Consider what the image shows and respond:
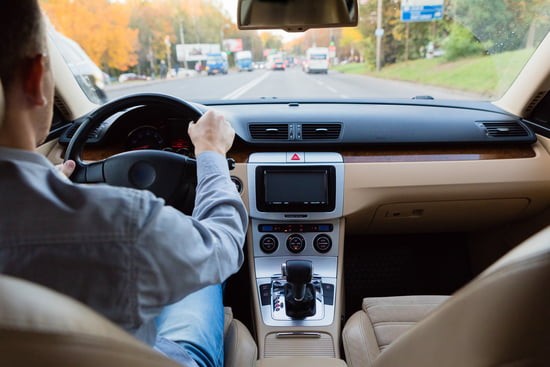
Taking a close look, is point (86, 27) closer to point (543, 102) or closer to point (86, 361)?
point (543, 102)

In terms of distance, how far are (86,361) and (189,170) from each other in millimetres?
1282

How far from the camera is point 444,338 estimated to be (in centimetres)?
93

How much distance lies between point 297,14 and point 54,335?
1.92m

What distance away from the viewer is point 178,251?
0.92 meters

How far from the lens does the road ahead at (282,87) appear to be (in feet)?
11.4

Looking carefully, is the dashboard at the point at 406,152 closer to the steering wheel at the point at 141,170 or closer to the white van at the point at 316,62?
the steering wheel at the point at 141,170

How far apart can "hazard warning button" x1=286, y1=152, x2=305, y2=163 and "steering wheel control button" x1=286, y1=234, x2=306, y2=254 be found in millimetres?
474

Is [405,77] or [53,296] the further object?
[405,77]

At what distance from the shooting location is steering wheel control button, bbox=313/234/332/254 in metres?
2.87

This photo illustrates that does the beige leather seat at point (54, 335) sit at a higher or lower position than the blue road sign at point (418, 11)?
lower

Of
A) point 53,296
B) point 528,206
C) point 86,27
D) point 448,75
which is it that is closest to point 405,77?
point 448,75

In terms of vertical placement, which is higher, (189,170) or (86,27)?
(86,27)

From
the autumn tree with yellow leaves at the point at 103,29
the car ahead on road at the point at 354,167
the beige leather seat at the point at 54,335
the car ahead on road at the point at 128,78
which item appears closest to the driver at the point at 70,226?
the beige leather seat at the point at 54,335

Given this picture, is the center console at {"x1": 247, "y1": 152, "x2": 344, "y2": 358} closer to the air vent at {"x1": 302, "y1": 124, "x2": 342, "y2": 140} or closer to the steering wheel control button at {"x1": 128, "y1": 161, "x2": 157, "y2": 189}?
the air vent at {"x1": 302, "y1": 124, "x2": 342, "y2": 140}
